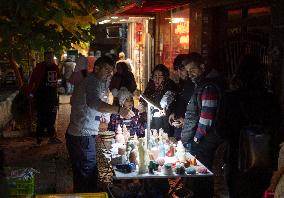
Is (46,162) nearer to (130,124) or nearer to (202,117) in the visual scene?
(130,124)

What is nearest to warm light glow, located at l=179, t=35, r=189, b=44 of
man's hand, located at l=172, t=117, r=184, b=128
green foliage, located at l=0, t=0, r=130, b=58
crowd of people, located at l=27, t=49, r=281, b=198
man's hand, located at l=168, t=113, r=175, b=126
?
crowd of people, located at l=27, t=49, r=281, b=198

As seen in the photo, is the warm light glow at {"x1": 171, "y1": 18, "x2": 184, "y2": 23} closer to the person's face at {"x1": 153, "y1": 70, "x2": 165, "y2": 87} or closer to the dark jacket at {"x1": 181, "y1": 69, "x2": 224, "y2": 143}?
the person's face at {"x1": 153, "y1": 70, "x2": 165, "y2": 87}

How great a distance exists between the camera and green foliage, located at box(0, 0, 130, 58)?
373 centimetres

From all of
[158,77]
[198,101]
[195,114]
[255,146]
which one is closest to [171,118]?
[158,77]

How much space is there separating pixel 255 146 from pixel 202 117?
53.9 inches

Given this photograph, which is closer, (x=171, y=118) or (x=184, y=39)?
(x=171, y=118)

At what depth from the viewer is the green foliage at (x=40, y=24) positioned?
147 inches

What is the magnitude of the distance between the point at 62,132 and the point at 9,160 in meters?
3.68

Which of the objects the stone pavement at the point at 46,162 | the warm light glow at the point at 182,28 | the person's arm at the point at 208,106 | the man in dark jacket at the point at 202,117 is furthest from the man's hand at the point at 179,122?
the warm light glow at the point at 182,28

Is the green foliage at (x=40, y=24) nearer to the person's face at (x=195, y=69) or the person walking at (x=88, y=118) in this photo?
the person walking at (x=88, y=118)

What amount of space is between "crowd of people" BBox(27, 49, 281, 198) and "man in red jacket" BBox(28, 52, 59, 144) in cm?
295

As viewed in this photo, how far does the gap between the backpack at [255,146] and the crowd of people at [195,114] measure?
9 cm

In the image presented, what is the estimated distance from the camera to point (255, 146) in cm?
558

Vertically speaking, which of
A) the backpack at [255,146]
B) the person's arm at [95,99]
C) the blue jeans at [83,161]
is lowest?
the blue jeans at [83,161]
